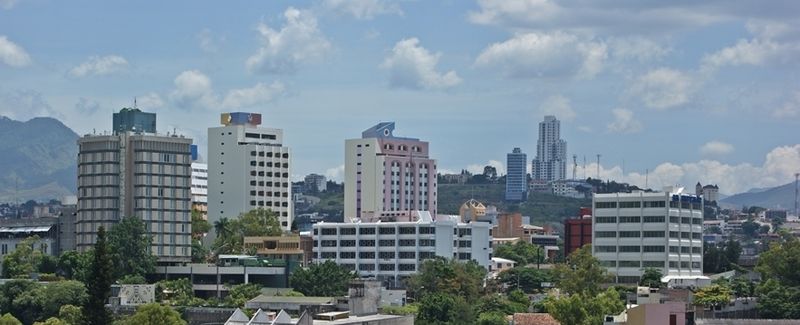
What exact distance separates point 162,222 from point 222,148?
42134 millimetres

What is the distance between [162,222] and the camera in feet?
456

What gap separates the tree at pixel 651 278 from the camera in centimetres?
11281

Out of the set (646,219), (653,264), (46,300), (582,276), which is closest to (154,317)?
(46,300)

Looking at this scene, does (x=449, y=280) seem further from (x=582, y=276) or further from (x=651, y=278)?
(x=651, y=278)

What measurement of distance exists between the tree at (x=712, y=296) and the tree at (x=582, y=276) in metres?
9.94

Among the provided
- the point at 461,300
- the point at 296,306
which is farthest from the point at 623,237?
the point at 296,306

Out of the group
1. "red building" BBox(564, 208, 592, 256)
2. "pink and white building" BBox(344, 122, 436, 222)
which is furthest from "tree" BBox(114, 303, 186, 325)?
"pink and white building" BBox(344, 122, 436, 222)

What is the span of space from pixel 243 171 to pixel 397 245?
41.2 meters

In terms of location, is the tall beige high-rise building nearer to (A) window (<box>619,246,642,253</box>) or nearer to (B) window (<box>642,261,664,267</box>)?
(A) window (<box>619,246,642,253</box>)

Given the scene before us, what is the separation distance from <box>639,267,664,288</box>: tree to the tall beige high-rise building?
3948 cm

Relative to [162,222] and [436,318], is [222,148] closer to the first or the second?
[162,222]

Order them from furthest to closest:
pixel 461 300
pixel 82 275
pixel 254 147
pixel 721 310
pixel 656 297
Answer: pixel 254 147
pixel 82 275
pixel 461 300
pixel 721 310
pixel 656 297

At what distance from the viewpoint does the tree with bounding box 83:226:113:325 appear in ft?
226

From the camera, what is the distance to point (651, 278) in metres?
118
